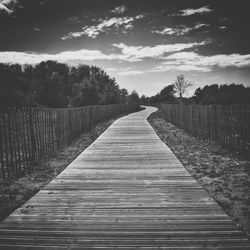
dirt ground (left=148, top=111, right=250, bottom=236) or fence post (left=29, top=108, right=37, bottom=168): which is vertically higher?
fence post (left=29, top=108, right=37, bottom=168)

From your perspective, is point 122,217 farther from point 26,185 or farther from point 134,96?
point 134,96

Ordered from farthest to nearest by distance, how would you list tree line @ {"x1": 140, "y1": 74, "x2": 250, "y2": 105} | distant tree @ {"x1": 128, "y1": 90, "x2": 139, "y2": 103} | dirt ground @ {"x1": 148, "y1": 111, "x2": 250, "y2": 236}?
distant tree @ {"x1": 128, "y1": 90, "x2": 139, "y2": 103}
tree line @ {"x1": 140, "y1": 74, "x2": 250, "y2": 105}
dirt ground @ {"x1": 148, "y1": 111, "x2": 250, "y2": 236}

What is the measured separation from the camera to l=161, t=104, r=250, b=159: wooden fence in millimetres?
7660

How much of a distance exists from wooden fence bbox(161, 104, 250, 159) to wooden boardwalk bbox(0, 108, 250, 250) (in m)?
3.35

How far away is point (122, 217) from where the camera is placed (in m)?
3.45

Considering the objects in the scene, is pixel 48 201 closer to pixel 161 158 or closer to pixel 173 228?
pixel 173 228

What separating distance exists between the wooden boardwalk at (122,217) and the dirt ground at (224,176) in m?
0.32

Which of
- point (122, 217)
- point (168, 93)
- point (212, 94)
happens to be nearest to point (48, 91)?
point (212, 94)

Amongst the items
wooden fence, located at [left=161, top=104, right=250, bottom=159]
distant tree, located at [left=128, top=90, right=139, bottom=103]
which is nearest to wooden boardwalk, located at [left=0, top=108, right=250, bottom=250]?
wooden fence, located at [left=161, top=104, right=250, bottom=159]

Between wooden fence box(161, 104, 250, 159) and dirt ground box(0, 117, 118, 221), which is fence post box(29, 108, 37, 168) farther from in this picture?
wooden fence box(161, 104, 250, 159)

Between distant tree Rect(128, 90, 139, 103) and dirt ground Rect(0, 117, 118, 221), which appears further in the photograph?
distant tree Rect(128, 90, 139, 103)

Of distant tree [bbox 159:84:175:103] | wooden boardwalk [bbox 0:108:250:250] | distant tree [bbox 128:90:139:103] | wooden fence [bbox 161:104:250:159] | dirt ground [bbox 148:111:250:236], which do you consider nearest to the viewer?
wooden boardwalk [bbox 0:108:250:250]

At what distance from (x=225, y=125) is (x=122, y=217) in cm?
706

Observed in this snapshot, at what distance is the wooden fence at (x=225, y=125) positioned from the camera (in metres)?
7.66
